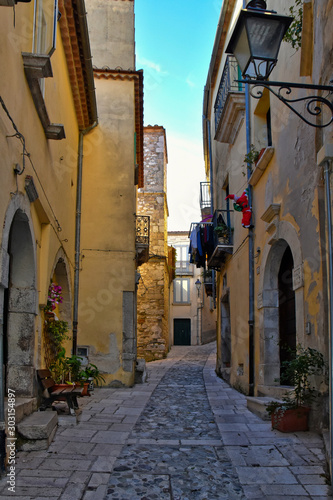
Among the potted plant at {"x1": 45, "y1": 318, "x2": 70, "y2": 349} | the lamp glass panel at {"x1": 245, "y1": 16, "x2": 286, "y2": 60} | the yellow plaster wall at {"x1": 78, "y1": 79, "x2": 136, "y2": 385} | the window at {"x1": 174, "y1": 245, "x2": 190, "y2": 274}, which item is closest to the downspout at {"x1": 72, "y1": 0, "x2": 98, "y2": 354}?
the yellow plaster wall at {"x1": 78, "y1": 79, "x2": 136, "y2": 385}

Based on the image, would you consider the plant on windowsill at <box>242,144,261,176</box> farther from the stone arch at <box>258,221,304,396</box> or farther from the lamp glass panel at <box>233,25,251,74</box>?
the lamp glass panel at <box>233,25,251,74</box>

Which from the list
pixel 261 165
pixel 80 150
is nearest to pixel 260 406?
pixel 261 165

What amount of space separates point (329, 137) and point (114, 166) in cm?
789

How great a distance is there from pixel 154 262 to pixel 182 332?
11.3 meters

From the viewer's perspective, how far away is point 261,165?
766cm

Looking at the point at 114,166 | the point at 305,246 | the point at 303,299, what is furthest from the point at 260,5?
the point at 114,166

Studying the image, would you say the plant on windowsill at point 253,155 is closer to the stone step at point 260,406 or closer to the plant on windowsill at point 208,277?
the stone step at point 260,406

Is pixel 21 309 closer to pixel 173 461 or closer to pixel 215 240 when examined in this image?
pixel 173 461

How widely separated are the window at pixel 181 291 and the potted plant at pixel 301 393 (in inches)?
1001

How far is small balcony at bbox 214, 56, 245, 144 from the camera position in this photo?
30.9 ft

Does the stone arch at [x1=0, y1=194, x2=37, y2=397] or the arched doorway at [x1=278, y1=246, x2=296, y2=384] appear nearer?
the stone arch at [x1=0, y1=194, x2=37, y2=397]

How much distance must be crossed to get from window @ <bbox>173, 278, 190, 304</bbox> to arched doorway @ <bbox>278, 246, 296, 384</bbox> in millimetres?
23002

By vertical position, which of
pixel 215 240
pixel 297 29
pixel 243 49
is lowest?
pixel 215 240

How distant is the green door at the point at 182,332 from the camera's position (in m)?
30.0
